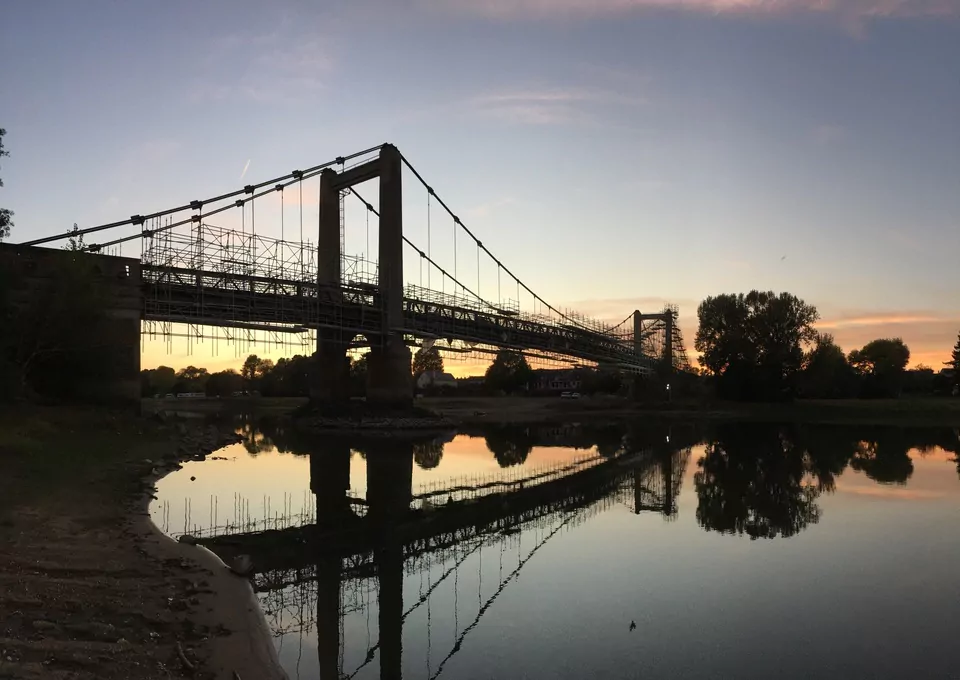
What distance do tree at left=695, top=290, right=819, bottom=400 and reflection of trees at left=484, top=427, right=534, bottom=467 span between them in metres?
37.8

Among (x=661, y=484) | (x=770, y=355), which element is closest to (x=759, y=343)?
(x=770, y=355)

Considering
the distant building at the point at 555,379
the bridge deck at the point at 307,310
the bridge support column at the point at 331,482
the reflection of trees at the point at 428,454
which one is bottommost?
the reflection of trees at the point at 428,454

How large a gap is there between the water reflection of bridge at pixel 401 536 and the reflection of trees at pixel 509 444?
11.4 ft

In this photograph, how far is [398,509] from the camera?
63.4 feet

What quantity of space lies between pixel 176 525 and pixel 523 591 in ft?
28.3

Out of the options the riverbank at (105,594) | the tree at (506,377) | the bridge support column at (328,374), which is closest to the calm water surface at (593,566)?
the riverbank at (105,594)

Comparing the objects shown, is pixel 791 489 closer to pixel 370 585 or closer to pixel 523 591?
pixel 523 591

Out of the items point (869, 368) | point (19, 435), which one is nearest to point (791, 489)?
point (19, 435)

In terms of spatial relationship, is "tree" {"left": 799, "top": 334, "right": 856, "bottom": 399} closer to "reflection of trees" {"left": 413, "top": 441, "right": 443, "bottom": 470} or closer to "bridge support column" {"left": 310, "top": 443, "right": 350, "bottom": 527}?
"reflection of trees" {"left": 413, "top": 441, "right": 443, "bottom": 470}

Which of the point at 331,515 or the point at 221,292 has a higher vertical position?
the point at 221,292

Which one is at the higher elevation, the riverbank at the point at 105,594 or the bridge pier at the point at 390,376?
Result: the bridge pier at the point at 390,376

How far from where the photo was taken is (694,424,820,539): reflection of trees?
1761 centimetres

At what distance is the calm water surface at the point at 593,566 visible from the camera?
28.6ft

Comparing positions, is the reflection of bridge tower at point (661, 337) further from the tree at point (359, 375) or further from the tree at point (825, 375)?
the tree at point (359, 375)
